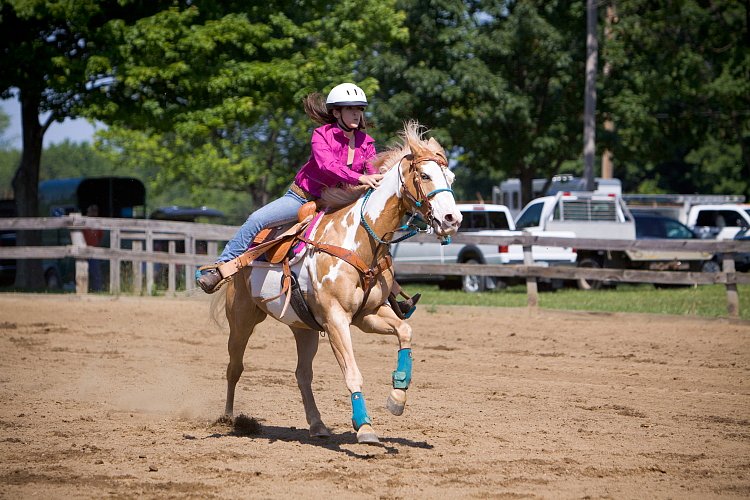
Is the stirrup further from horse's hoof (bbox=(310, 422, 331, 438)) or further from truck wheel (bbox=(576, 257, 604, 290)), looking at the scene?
truck wheel (bbox=(576, 257, 604, 290))

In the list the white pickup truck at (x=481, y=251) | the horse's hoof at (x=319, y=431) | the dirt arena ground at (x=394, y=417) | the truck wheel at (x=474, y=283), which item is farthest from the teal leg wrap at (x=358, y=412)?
the truck wheel at (x=474, y=283)

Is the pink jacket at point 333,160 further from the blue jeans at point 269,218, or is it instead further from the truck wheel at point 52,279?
the truck wheel at point 52,279

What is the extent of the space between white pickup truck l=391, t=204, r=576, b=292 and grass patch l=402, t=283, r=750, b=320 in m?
0.75

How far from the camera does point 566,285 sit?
27031mm

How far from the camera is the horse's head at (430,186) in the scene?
7.04 metres

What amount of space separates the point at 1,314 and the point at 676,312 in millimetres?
12217

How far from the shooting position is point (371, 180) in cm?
782

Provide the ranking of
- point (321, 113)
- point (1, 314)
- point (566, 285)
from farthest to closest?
point (566, 285)
point (1, 314)
point (321, 113)

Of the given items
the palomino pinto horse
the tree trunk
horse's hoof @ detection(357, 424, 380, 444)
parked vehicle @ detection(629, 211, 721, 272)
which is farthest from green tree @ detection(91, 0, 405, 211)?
horse's hoof @ detection(357, 424, 380, 444)

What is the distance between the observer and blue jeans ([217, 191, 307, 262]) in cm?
838

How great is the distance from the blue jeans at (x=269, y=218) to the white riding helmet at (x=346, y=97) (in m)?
0.93

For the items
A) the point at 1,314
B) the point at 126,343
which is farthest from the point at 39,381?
the point at 1,314

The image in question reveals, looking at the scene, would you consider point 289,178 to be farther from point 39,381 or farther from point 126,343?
point 39,381

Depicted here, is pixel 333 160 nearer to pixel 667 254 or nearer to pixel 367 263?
pixel 367 263
